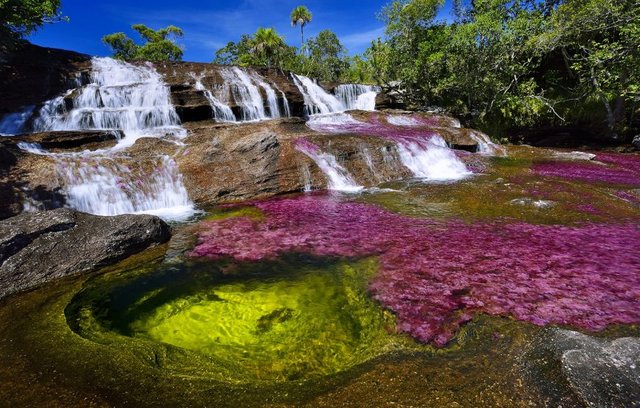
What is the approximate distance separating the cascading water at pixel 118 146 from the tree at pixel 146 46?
45.1 m

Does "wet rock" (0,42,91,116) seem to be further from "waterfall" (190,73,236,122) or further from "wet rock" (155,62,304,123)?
"waterfall" (190,73,236,122)

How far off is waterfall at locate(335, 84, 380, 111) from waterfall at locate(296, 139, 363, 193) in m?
20.1

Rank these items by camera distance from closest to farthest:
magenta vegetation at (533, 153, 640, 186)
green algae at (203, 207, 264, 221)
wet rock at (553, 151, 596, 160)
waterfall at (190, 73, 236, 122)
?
green algae at (203, 207, 264, 221) < magenta vegetation at (533, 153, 640, 186) < wet rock at (553, 151, 596, 160) < waterfall at (190, 73, 236, 122)

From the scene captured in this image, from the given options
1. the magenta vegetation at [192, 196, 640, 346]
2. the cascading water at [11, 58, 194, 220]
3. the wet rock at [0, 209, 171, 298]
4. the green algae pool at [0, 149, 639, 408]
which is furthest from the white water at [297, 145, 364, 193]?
the wet rock at [0, 209, 171, 298]

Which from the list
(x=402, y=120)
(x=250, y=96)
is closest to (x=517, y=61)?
(x=402, y=120)

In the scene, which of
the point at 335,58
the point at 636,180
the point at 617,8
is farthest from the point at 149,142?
the point at 335,58

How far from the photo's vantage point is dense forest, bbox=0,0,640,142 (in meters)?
23.1

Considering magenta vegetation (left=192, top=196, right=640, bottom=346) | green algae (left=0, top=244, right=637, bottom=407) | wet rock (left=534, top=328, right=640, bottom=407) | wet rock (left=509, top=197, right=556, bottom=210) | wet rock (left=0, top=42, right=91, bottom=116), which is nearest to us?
wet rock (left=534, top=328, right=640, bottom=407)

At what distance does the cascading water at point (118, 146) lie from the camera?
1294 cm

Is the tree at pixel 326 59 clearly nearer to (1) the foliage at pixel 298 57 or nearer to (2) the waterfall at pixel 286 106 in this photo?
(1) the foliage at pixel 298 57

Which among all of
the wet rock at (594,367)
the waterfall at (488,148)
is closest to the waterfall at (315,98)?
the waterfall at (488,148)

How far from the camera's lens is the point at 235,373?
4793 mm

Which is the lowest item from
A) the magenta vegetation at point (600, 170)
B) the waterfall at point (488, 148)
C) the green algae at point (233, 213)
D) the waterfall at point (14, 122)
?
the magenta vegetation at point (600, 170)

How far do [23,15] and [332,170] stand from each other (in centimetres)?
2004
